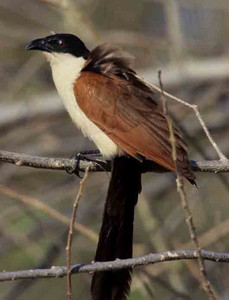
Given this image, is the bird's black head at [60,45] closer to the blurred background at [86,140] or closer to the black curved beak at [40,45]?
the black curved beak at [40,45]

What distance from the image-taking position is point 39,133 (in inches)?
225

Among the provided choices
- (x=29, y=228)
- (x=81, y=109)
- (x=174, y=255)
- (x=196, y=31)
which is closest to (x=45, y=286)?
(x=29, y=228)

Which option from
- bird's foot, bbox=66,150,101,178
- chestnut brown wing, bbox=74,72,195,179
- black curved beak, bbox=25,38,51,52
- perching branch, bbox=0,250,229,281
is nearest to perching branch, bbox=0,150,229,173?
bird's foot, bbox=66,150,101,178

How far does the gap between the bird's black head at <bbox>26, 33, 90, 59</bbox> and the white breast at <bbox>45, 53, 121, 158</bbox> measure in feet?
0.08

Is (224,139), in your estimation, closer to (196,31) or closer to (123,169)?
(196,31)

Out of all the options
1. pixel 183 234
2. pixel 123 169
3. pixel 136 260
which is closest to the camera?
pixel 136 260

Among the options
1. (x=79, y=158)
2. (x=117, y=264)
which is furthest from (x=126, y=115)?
(x=117, y=264)

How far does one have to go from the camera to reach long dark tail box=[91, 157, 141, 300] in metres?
3.06

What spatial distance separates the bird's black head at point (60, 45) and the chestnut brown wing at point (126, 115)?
29 centimetres

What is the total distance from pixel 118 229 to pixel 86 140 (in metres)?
2.31

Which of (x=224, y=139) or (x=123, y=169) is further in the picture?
(x=224, y=139)

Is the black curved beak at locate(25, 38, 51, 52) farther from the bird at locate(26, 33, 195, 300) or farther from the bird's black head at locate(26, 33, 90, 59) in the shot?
the bird at locate(26, 33, 195, 300)

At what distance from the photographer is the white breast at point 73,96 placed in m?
3.44

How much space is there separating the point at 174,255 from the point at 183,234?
10.2 feet
